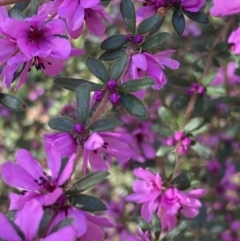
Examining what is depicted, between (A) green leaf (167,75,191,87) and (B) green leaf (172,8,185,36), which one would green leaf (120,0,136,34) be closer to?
(B) green leaf (172,8,185,36)

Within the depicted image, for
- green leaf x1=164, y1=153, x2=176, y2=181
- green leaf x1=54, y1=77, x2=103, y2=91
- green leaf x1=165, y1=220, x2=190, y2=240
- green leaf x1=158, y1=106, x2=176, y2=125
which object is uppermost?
green leaf x1=54, y1=77, x2=103, y2=91

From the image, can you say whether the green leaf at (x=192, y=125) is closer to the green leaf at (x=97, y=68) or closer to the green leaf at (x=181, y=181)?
the green leaf at (x=181, y=181)

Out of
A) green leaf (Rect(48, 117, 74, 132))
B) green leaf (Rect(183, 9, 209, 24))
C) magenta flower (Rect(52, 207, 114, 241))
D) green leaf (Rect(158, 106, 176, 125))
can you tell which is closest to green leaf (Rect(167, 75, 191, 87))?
green leaf (Rect(158, 106, 176, 125))

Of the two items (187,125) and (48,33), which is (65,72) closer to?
(187,125)

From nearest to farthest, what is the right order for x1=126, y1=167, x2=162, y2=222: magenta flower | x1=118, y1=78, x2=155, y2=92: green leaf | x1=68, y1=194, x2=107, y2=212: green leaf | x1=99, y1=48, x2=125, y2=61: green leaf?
x1=68, y1=194, x2=107, y2=212: green leaf < x1=118, y1=78, x2=155, y2=92: green leaf < x1=99, y1=48, x2=125, y2=61: green leaf < x1=126, y1=167, x2=162, y2=222: magenta flower

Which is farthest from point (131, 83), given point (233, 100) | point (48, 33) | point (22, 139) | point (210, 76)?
point (22, 139)

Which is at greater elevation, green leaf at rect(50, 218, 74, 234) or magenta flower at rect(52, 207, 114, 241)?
green leaf at rect(50, 218, 74, 234)
